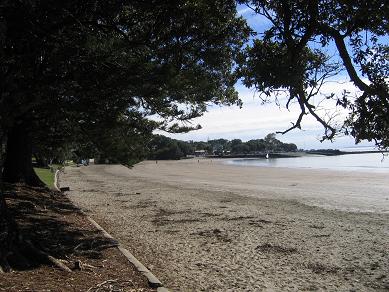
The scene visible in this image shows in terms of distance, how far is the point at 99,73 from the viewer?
A: 31.6 ft

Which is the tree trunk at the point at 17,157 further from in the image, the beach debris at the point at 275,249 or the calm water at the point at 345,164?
the calm water at the point at 345,164

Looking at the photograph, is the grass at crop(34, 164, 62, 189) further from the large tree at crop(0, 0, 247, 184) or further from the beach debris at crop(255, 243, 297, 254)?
the beach debris at crop(255, 243, 297, 254)

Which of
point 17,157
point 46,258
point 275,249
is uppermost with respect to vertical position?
point 17,157

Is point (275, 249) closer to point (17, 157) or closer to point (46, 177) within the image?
point (17, 157)

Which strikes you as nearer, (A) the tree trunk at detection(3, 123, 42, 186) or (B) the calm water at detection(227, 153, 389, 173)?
(A) the tree trunk at detection(3, 123, 42, 186)

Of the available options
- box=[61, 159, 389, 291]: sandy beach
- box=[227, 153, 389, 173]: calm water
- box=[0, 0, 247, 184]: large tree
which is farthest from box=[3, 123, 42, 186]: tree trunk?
box=[227, 153, 389, 173]: calm water

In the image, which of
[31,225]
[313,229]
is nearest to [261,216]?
[313,229]

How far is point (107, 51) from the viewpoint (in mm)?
8914

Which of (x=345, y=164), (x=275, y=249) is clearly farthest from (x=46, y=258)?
(x=345, y=164)

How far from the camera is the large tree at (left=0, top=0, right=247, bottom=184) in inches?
293

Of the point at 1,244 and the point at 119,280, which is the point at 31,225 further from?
the point at 119,280

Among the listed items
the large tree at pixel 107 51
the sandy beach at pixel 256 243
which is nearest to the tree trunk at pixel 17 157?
the sandy beach at pixel 256 243

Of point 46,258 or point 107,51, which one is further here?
point 107,51

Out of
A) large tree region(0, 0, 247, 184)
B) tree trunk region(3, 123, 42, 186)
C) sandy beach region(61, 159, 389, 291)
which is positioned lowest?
sandy beach region(61, 159, 389, 291)
